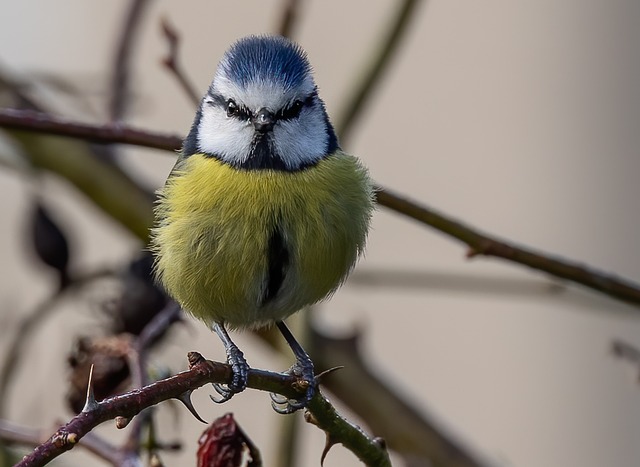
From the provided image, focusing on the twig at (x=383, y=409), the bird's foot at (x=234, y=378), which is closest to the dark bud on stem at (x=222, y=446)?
the bird's foot at (x=234, y=378)

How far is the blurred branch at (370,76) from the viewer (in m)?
2.25

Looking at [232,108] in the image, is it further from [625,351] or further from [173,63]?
[625,351]

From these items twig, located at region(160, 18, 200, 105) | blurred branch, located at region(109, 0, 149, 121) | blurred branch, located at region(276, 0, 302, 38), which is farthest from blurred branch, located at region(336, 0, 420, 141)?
blurred branch, located at region(109, 0, 149, 121)

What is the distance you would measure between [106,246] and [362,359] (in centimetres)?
278

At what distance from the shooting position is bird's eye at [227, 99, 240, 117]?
76.2 inches

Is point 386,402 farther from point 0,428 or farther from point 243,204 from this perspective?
point 0,428

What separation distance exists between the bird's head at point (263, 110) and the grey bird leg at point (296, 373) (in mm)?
369

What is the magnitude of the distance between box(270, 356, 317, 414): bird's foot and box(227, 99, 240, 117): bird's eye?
487 mm

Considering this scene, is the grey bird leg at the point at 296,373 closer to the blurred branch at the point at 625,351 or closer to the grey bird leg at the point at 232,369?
the grey bird leg at the point at 232,369

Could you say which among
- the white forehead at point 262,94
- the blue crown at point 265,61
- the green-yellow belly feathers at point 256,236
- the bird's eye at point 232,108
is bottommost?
the green-yellow belly feathers at point 256,236

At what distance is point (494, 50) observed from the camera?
16.6 ft

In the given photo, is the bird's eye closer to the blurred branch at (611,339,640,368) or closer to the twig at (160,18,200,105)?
the twig at (160,18,200,105)

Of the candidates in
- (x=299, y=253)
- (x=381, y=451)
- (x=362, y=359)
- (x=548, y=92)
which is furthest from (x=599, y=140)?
(x=381, y=451)

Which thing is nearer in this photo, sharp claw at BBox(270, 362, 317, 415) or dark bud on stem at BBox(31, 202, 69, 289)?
sharp claw at BBox(270, 362, 317, 415)
